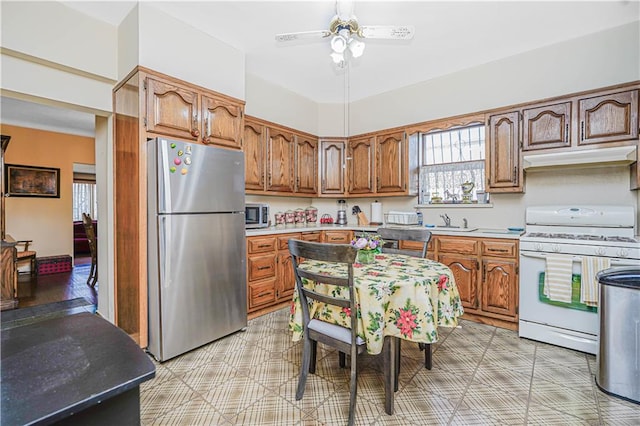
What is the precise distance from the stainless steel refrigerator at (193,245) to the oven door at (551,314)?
2635 mm

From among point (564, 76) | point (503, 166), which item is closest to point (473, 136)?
point (503, 166)

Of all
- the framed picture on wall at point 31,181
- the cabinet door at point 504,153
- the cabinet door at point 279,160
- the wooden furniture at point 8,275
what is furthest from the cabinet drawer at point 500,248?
the framed picture on wall at point 31,181

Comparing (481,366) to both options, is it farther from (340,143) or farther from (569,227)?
(340,143)

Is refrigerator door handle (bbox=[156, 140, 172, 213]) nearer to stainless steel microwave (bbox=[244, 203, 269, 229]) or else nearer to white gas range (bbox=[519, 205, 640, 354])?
stainless steel microwave (bbox=[244, 203, 269, 229])

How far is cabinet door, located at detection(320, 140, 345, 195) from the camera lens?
450cm

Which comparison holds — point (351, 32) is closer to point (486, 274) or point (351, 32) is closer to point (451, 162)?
point (451, 162)

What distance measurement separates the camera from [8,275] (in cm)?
367

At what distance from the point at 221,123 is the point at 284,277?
182 centimetres

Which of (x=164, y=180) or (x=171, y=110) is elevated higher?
(x=171, y=110)

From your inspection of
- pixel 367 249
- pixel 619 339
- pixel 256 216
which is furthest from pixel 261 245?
pixel 619 339

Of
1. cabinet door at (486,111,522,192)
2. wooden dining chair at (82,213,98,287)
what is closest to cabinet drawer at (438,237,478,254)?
cabinet door at (486,111,522,192)

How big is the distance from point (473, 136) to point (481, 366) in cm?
262

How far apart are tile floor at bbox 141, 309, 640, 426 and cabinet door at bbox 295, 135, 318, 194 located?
88.9 inches

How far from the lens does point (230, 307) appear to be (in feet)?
9.32
